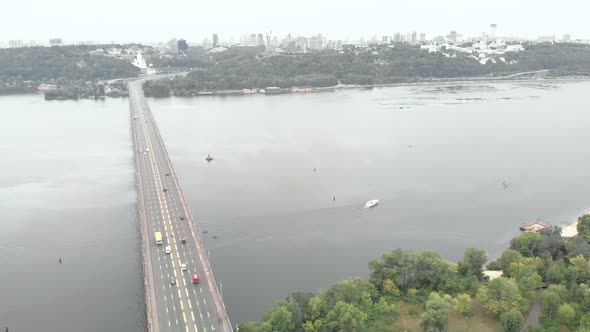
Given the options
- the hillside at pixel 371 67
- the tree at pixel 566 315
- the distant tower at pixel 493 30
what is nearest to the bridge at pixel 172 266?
the tree at pixel 566 315

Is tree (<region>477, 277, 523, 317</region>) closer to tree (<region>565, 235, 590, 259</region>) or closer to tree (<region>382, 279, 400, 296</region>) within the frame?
tree (<region>382, 279, 400, 296</region>)

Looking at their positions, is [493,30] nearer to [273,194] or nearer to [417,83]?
[417,83]

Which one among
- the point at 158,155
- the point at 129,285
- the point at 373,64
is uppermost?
the point at 373,64

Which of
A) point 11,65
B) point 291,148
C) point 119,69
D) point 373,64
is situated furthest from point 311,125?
point 11,65

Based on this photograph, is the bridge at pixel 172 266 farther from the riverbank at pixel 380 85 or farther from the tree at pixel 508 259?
the riverbank at pixel 380 85

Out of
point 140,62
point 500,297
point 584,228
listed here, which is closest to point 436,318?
point 500,297

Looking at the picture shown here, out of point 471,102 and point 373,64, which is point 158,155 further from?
point 373,64
